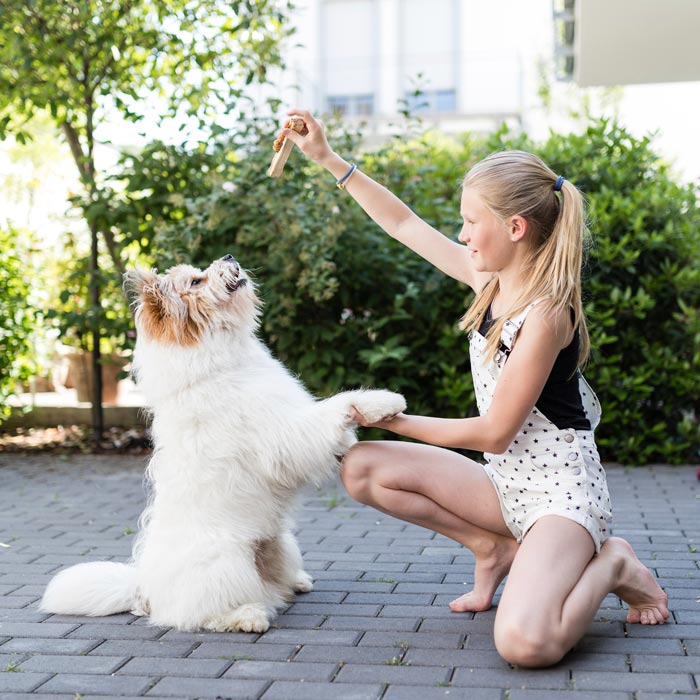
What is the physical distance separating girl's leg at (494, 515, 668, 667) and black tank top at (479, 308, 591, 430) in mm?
350

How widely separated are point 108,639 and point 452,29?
27210mm

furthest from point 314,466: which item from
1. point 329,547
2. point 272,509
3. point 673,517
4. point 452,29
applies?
point 452,29

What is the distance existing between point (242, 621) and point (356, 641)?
407 millimetres

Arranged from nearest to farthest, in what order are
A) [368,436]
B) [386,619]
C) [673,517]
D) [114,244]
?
[386,619], [673,517], [368,436], [114,244]

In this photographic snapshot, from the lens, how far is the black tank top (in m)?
3.24

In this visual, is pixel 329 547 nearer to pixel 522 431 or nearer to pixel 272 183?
pixel 522 431

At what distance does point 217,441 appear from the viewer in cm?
329

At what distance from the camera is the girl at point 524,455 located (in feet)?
9.70

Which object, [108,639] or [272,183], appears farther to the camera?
[272,183]

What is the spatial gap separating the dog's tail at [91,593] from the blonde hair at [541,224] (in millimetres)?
1652

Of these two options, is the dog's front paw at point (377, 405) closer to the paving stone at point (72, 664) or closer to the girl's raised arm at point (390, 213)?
the girl's raised arm at point (390, 213)

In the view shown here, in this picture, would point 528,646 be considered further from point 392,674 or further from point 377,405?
point 377,405

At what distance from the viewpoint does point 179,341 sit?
3311 millimetres

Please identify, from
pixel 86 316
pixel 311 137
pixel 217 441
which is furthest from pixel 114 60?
pixel 217 441
